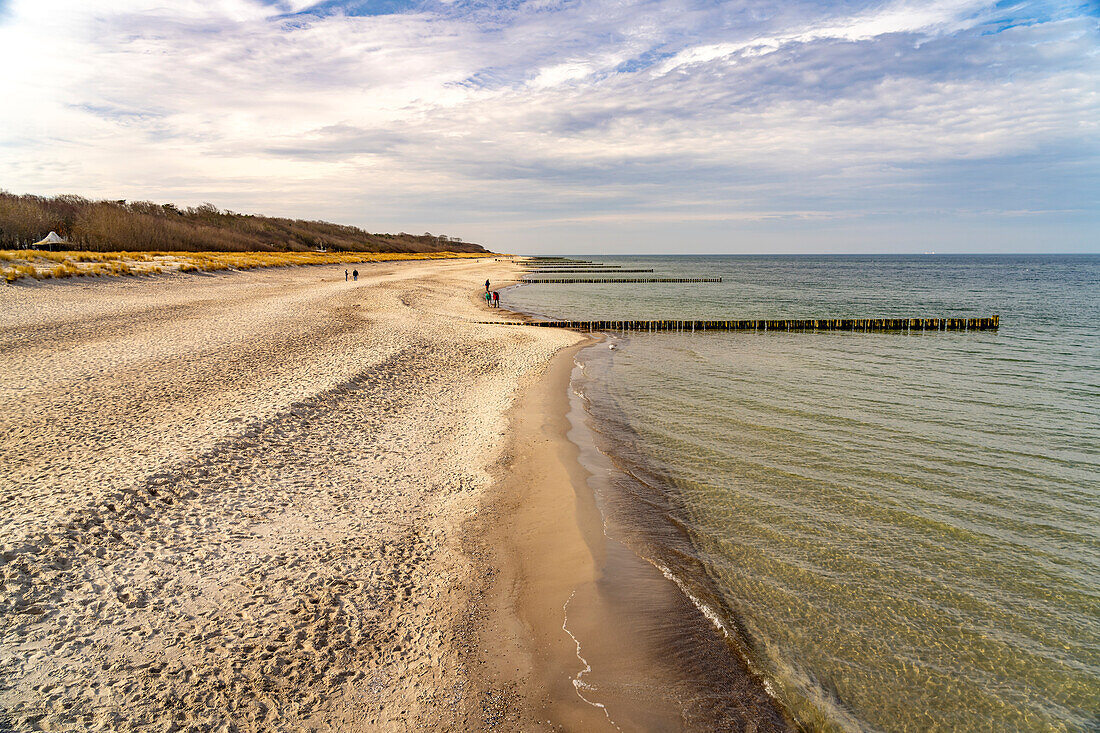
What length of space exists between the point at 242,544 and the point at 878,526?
8.21 meters

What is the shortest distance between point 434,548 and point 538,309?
31.3 meters

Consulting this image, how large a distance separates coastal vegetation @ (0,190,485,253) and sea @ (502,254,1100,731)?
50154 mm

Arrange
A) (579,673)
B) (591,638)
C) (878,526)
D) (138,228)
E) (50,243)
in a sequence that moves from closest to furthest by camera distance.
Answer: (579,673) < (591,638) < (878,526) < (50,243) < (138,228)

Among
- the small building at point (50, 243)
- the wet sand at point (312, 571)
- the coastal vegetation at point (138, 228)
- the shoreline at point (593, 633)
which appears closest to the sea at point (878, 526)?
the shoreline at point (593, 633)

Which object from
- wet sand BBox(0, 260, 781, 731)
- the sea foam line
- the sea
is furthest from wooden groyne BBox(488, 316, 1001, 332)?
the sea foam line

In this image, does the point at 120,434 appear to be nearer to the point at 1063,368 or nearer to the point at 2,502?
the point at 2,502

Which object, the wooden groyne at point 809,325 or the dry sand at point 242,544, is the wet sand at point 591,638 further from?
the wooden groyne at point 809,325

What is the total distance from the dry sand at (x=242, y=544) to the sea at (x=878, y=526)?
8.15 ft

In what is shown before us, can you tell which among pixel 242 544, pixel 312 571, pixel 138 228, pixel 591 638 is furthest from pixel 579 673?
pixel 138 228

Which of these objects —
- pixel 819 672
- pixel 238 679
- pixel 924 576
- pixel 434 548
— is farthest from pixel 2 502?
pixel 924 576

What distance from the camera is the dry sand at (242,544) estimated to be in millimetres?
4172

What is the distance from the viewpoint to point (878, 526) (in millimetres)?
7758

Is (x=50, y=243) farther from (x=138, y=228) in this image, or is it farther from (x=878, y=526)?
(x=878, y=526)

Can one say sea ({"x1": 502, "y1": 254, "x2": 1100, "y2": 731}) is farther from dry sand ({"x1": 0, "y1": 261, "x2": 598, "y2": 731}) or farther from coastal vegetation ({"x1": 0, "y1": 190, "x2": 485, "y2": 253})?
coastal vegetation ({"x1": 0, "y1": 190, "x2": 485, "y2": 253})
